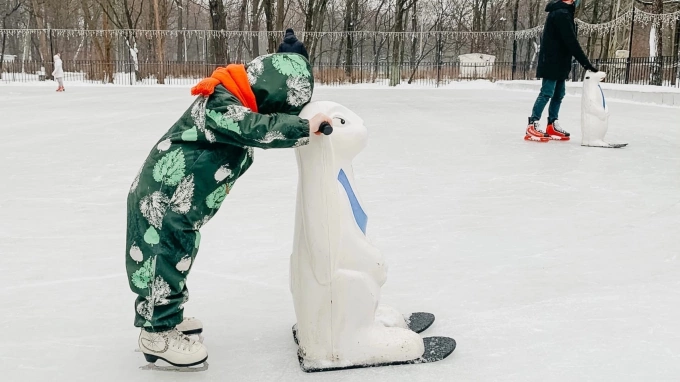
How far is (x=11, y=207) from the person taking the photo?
14.2 feet

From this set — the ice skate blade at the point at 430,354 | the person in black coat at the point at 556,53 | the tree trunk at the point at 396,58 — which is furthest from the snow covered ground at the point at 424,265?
the tree trunk at the point at 396,58

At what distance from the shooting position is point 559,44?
738 cm

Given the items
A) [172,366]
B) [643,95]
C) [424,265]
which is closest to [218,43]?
[643,95]

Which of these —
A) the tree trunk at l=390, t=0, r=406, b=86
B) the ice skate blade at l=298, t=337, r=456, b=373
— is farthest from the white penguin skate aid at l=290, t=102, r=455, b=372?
the tree trunk at l=390, t=0, r=406, b=86

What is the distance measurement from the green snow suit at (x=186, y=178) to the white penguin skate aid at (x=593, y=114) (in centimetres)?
583

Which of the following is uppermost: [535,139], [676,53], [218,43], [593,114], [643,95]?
[218,43]

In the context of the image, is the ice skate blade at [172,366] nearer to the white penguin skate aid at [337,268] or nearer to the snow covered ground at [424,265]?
the snow covered ground at [424,265]

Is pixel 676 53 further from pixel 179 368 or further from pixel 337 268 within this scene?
pixel 179 368

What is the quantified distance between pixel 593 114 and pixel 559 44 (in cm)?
97

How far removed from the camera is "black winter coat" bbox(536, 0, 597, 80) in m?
7.20

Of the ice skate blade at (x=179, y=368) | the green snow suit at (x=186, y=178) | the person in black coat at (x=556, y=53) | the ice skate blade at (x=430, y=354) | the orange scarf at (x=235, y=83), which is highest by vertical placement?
the person in black coat at (x=556, y=53)

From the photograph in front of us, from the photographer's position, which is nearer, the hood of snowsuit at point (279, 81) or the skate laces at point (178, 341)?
the hood of snowsuit at point (279, 81)

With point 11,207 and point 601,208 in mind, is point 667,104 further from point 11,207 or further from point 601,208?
point 11,207

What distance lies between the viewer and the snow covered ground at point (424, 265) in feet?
6.90
